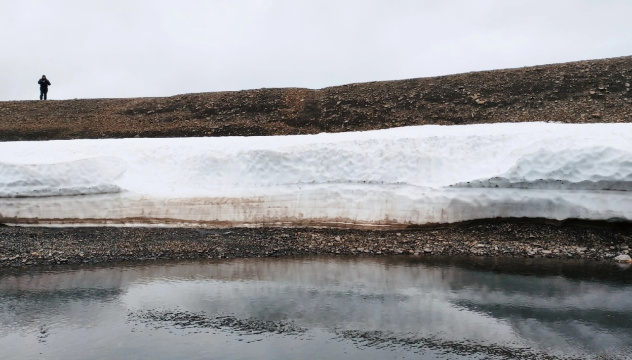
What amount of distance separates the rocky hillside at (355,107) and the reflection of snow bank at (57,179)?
7668 mm

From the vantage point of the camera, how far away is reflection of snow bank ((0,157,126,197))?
1794 centimetres

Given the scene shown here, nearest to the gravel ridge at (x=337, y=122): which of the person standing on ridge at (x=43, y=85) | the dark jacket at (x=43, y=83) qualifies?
the person standing on ridge at (x=43, y=85)

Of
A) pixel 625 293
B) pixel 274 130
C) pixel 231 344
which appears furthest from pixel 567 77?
pixel 231 344

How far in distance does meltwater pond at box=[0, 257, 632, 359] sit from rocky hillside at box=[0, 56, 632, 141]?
1268 cm

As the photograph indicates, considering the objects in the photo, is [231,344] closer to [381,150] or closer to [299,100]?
[381,150]

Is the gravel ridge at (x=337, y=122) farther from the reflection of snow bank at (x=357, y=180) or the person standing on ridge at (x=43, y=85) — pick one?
the person standing on ridge at (x=43, y=85)

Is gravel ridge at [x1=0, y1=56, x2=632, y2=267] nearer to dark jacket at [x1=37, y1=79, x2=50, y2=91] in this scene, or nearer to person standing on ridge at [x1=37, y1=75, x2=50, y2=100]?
person standing on ridge at [x1=37, y1=75, x2=50, y2=100]

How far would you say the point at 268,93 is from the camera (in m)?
31.2

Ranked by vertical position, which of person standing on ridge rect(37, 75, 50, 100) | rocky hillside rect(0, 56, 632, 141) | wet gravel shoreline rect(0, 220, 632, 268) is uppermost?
person standing on ridge rect(37, 75, 50, 100)

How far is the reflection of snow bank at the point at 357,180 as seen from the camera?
1552 centimetres

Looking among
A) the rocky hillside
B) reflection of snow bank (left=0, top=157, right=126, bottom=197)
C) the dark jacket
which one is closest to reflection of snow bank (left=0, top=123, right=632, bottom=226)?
reflection of snow bank (left=0, top=157, right=126, bottom=197)

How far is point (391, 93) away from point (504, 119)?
24.9ft

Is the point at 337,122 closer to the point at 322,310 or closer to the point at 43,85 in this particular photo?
the point at 322,310

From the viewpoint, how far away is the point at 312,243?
49.5 feet
